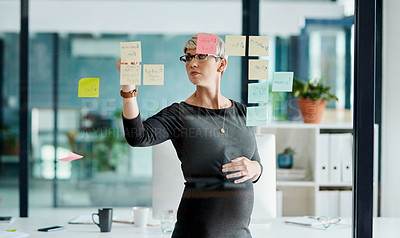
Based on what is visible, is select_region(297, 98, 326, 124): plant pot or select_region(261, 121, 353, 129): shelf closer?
select_region(261, 121, 353, 129): shelf

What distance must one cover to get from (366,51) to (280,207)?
1013 millimetres

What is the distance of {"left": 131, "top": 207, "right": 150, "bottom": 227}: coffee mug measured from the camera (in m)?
2.09

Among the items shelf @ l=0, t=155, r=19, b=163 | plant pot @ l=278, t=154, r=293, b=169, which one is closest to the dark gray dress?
plant pot @ l=278, t=154, r=293, b=169

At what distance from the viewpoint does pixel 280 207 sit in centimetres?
242

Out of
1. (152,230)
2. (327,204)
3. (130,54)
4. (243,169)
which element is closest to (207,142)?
(243,169)

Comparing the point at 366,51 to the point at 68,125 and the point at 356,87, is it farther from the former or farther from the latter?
the point at 68,125

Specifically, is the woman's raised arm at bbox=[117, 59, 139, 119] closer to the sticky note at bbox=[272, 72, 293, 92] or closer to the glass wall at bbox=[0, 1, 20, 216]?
the sticky note at bbox=[272, 72, 293, 92]

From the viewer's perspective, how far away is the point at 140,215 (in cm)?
209

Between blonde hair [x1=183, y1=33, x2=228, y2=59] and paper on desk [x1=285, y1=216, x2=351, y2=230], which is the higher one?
blonde hair [x1=183, y1=33, x2=228, y2=59]

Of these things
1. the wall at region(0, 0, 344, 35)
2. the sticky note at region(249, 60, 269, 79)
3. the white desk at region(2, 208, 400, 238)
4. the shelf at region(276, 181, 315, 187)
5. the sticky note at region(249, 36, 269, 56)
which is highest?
the wall at region(0, 0, 344, 35)

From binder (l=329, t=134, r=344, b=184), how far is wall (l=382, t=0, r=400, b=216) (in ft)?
0.78

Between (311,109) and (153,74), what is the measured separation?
1134 millimetres

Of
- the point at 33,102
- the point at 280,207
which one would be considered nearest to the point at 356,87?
the point at 280,207

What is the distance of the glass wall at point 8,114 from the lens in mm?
3226
